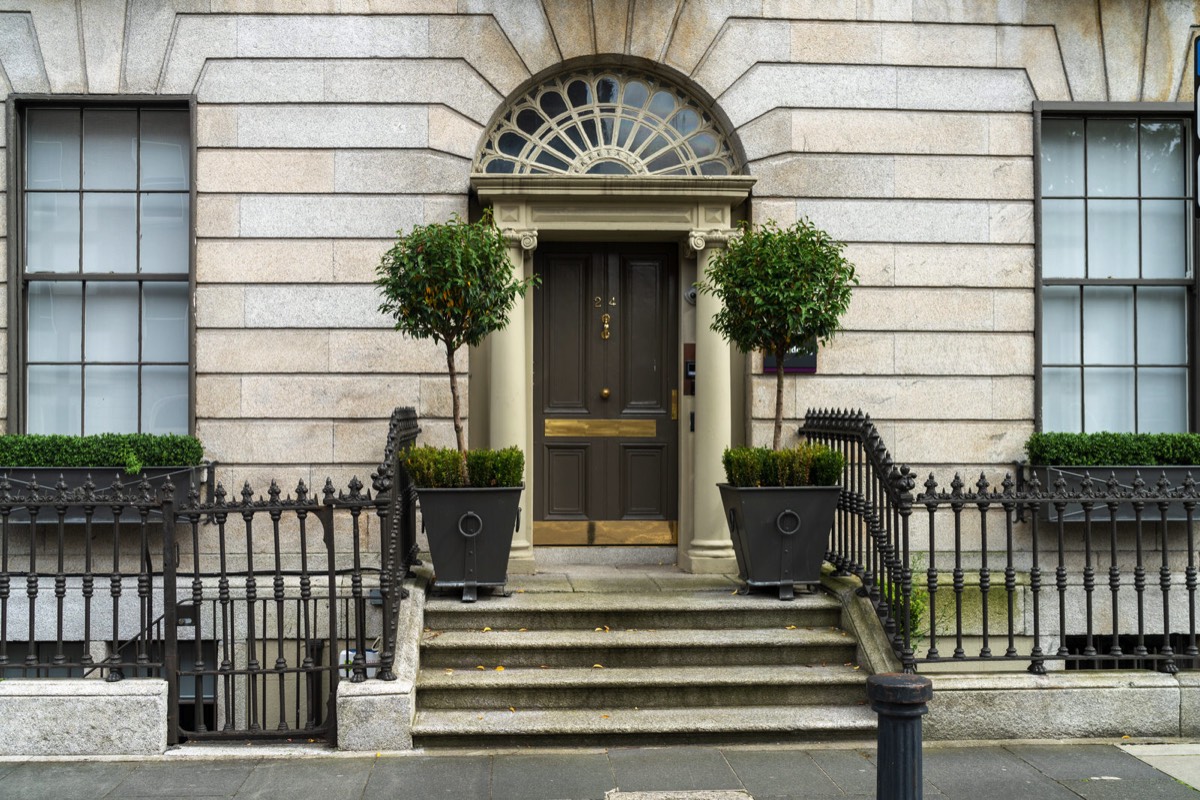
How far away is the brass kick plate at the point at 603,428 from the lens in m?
9.98

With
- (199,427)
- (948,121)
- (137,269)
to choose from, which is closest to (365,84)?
(137,269)

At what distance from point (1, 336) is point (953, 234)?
25.9 ft

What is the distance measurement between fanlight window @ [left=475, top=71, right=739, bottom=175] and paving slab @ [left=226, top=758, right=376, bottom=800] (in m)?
5.19

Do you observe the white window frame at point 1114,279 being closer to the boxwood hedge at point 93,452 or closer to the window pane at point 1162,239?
the window pane at point 1162,239

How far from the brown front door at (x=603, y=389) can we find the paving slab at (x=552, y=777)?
3518 mm

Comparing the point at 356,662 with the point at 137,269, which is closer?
the point at 356,662

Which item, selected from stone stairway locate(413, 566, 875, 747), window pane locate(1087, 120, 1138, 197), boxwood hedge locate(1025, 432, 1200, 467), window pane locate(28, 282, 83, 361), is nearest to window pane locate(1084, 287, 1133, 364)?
boxwood hedge locate(1025, 432, 1200, 467)

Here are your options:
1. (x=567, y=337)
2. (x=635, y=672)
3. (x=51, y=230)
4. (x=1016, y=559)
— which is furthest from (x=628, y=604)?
(x=51, y=230)

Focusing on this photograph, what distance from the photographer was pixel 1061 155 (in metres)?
10.1

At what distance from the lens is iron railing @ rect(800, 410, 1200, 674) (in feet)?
23.8

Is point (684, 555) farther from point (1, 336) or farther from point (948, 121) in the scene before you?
point (1, 336)

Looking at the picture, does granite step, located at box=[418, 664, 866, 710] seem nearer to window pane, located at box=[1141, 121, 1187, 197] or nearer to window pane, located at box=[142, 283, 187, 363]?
window pane, located at box=[142, 283, 187, 363]

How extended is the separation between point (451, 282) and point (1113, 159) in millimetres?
6125

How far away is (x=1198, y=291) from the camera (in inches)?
395
